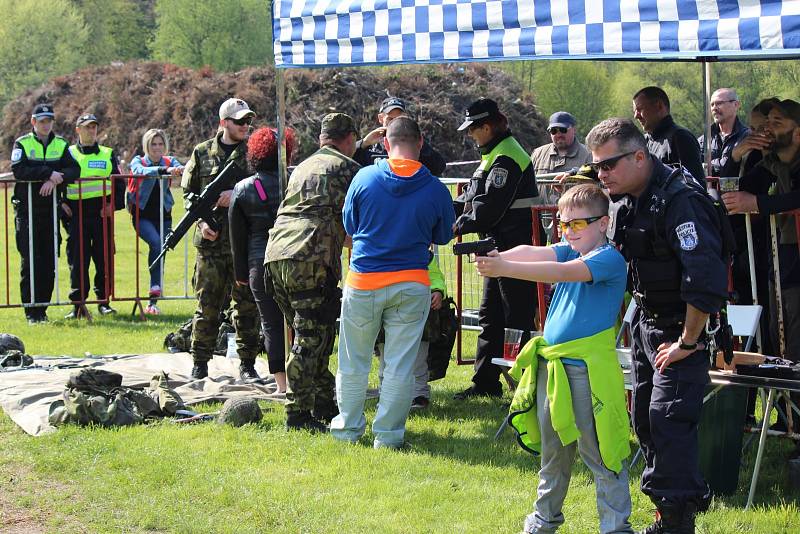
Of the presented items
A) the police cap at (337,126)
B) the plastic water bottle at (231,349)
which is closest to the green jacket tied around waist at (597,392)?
the police cap at (337,126)

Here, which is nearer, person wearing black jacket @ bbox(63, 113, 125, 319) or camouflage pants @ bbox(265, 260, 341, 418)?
camouflage pants @ bbox(265, 260, 341, 418)

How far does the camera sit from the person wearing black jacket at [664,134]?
6312 millimetres

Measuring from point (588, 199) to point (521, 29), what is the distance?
1.68 meters

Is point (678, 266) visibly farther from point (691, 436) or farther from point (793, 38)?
point (793, 38)

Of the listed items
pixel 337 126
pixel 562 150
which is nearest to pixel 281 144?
pixel 337 126

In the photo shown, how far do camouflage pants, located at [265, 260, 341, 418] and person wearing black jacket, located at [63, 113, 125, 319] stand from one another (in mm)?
5392

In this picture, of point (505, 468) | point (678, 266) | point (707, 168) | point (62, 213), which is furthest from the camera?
point (62, 213)

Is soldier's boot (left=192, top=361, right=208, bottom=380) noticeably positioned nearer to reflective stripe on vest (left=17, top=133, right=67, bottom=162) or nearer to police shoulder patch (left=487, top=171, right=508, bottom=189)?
police shoulder patch (left=487, top=171, right=508, bottom=189)

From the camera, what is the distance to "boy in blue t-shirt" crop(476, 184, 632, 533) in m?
4.38

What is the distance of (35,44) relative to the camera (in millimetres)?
65688

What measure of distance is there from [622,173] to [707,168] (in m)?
2.65

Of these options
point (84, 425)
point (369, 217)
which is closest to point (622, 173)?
point (369, 217)

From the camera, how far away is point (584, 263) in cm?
429

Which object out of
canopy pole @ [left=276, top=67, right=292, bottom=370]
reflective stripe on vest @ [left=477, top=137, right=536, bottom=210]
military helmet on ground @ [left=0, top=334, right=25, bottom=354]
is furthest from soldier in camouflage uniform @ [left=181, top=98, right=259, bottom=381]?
reflective stripe on vest @ [left=477, top=137, right=536, bottom=210]
